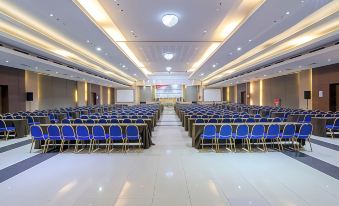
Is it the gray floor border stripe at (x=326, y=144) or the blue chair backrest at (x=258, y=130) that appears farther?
the gray floor border stripe at (x=326, y=144)

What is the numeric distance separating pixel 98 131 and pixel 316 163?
565cm

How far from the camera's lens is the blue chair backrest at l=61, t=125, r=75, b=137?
7.09m

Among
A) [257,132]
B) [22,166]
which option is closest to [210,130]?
[257,132]

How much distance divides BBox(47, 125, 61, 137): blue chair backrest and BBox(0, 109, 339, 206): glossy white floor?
2.37 ft

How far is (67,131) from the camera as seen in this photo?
23.4ft

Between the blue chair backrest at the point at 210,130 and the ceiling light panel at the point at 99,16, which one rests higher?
the ceiling light panel at the point at 99,16

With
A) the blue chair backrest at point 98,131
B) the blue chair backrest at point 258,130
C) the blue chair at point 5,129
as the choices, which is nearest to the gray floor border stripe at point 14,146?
the blue chair at point 5,129

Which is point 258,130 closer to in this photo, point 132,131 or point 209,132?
point 209,132

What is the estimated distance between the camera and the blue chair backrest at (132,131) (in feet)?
23.3

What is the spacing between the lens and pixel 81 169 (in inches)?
213

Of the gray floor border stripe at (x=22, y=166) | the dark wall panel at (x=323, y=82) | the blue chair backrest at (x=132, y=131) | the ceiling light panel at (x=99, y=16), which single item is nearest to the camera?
the gray floor border stripe at (x=22, y=166)

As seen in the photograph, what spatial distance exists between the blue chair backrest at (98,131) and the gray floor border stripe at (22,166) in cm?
119

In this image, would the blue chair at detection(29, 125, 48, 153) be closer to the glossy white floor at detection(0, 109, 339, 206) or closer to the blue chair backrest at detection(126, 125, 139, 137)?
the glossy white floor at detection(0, 109, 339, 206)

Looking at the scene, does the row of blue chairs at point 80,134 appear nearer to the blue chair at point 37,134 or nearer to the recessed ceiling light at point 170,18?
the blue chair at point 37,134
